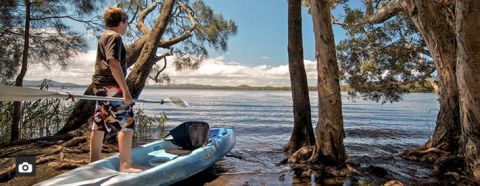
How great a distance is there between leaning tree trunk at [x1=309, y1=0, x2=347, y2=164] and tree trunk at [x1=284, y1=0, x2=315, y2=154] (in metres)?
1.55

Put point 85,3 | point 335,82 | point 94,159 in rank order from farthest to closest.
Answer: point 85,3
point 335,82
point 94,159

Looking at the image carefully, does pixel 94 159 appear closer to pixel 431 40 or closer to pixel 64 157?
pixel 64 157

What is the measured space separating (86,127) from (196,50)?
6129 mm

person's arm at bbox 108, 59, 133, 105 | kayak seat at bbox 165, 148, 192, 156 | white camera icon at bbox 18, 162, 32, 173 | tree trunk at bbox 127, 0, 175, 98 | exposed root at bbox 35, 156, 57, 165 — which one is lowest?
exposed root at bbox 35, 156, 57, 165

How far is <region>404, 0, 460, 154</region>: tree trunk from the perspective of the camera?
7418 millimetres

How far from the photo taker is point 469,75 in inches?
232

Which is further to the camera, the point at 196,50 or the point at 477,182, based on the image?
the point at 196,50

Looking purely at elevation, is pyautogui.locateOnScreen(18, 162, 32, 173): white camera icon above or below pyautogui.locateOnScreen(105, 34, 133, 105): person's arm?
below

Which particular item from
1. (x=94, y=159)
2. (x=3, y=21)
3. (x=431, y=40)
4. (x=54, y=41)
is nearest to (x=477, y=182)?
(x=431, y=40)

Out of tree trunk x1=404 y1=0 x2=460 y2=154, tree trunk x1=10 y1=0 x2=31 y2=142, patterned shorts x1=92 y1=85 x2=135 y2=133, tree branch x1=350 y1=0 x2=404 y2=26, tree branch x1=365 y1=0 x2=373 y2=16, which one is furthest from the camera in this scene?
tree branch x1=365 y1=0 x2=373 y2=16

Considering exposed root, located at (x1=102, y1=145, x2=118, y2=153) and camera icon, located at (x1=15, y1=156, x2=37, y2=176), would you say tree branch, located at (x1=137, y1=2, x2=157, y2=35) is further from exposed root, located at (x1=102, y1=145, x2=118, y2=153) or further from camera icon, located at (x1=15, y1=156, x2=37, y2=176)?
camera icon, located at (x1=15, y1=156, x2=37, y2=176)

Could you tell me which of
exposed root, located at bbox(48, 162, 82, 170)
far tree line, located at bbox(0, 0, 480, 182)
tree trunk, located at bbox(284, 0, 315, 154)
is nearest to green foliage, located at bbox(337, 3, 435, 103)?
far tree line, located at bbox(0, 0, 480, 182)

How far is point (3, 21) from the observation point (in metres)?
8.15

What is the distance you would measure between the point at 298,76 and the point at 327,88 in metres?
1.74
